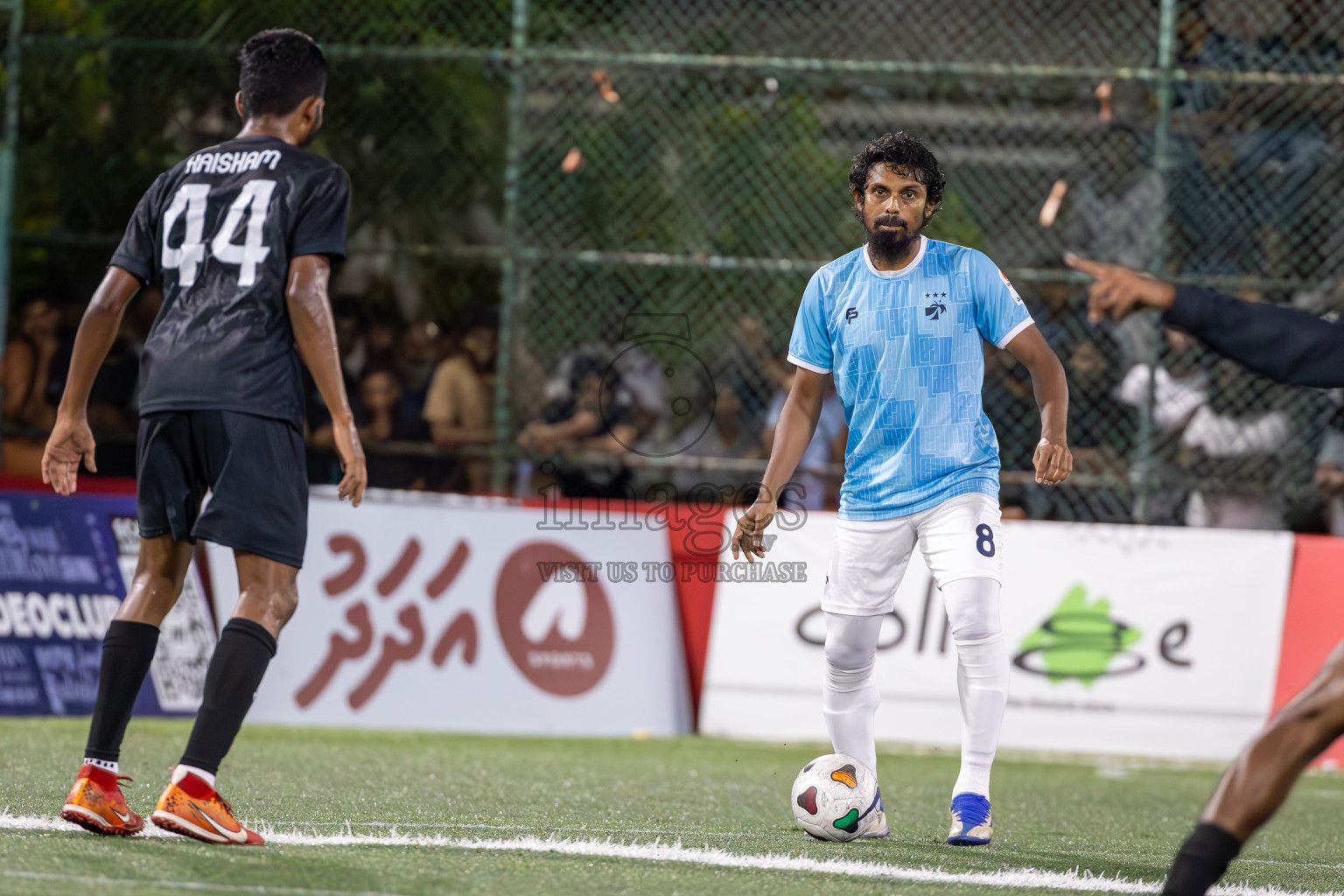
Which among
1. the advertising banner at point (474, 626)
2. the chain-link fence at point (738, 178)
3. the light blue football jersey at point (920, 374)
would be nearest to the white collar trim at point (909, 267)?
the light blue football jersey at point (920, 374)

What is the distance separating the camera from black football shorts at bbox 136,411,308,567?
→ 4379mm

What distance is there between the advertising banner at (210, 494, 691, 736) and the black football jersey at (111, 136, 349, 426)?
4707mm

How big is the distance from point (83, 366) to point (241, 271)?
0.57 meters

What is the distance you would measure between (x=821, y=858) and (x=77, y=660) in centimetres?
562

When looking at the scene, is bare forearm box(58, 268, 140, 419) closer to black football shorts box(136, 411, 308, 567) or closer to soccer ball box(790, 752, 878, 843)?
black football shorts box(136, 411, 308, 567)

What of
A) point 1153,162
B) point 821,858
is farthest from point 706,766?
point 1153,162

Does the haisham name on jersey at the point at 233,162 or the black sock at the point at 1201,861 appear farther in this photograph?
the haisham name on jersey at the point at 233,162

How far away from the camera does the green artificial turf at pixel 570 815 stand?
13.0ft

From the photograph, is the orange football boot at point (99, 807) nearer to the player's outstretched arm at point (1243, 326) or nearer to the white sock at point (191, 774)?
the white sock at point (191, 774)

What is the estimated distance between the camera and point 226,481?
4.40 m

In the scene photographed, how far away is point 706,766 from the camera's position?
26.2ft

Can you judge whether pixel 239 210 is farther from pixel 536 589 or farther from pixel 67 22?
pixel 67 22

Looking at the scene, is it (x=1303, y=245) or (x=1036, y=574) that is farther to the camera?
(x=1303, y=245)

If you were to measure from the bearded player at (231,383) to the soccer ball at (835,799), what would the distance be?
1.76 metres
